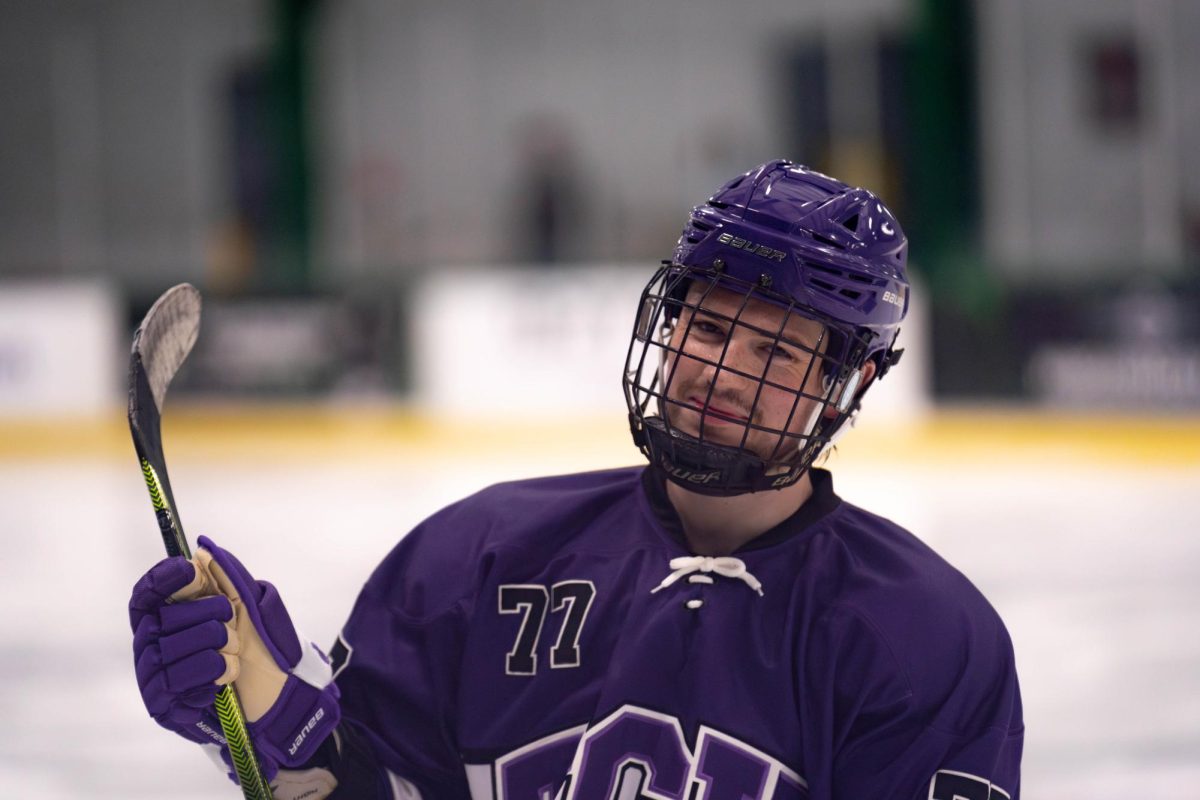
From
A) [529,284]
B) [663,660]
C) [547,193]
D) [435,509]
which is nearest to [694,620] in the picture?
[663,660]

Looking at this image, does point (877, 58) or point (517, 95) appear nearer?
point (877, 58)

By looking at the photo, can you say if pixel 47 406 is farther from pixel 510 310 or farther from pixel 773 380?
pixel 773 380

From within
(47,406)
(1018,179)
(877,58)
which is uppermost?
(877,58)

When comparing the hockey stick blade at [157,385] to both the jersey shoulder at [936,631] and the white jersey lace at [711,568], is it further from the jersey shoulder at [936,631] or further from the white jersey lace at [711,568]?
the jersey shoulder at [936,631]

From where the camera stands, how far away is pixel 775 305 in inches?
61.5

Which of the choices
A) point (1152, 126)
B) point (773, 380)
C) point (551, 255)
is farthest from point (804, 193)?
point (551, 255)

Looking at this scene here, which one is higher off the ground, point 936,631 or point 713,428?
point 713,428

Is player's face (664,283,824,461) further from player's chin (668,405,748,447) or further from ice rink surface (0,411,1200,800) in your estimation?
ice rink surface (0,411,1200,800)

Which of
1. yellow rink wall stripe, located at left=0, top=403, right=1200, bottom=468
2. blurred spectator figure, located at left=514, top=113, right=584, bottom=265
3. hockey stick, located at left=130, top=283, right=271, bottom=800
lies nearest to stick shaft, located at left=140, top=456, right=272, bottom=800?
hockey stick, located at left=130, top=283, right=271, bottom=800

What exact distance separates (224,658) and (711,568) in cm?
47

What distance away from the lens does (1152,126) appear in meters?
8.97

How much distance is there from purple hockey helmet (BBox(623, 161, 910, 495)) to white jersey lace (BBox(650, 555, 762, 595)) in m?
0.07

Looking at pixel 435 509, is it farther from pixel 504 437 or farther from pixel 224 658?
pixel 224 658

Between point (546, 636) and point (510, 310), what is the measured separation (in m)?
7.35
